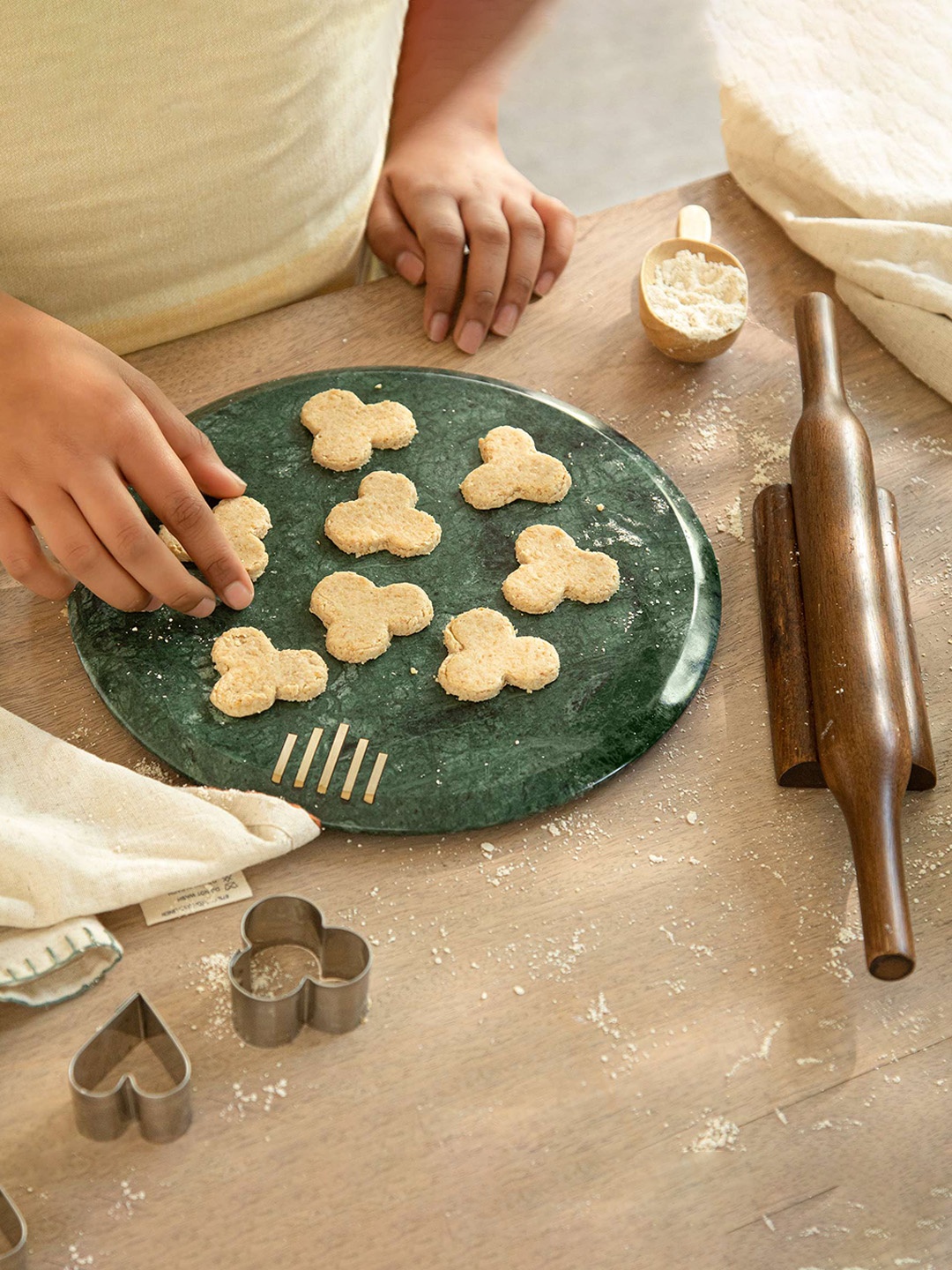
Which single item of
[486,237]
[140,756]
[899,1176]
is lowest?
[899,1176]

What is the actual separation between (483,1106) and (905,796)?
1.54 feet

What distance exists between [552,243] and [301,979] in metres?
0.94

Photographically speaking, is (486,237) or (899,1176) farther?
(486,237)

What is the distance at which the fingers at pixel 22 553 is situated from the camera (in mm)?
1029

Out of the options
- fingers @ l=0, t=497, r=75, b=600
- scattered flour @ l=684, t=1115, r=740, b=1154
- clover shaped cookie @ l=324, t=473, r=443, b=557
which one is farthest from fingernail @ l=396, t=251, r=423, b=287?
scattered flour @ l=684, t=1115, r=740, b=1154

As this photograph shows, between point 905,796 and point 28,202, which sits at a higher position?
point 28,202

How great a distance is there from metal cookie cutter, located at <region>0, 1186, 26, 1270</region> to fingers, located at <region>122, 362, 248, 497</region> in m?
0.64

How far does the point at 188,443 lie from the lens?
1.11 metres

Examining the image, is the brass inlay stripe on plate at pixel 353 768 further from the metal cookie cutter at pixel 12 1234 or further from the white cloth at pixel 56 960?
the metal cookie cutter at pixel 12 1234

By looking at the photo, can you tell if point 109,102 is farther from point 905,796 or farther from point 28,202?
point 905,796

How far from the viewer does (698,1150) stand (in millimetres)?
801

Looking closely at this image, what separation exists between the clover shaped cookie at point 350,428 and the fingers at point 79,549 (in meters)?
0.26

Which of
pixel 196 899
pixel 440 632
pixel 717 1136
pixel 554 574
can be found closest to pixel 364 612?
pixel 440 632

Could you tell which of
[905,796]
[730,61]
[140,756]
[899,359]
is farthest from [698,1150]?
[730,61]
